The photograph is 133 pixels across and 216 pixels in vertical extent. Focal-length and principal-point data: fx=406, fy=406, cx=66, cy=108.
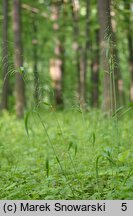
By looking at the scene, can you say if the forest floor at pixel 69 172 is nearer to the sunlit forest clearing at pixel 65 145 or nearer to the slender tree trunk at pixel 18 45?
the sunlit forest clearing at pixel 65 145

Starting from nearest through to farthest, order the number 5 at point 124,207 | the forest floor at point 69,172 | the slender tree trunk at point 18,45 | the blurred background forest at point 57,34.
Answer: the number 5 at point 124,207 → the forest floor at point 69,172 → the slender tree trunk at point 18,45 → the blurred background forest at point 57,34

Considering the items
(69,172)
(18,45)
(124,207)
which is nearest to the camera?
(124,207)

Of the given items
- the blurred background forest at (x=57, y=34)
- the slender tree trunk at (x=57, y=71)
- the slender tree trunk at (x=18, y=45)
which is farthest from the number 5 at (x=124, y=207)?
the slender tree trunk at (x=57, y=71)

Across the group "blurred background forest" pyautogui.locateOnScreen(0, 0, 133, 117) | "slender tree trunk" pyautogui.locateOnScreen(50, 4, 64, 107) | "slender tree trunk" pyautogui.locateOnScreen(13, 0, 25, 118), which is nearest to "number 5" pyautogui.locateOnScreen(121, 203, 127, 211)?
"blurred background forest" pyautogui.locateOnScreen(0, 0, 133, 117)

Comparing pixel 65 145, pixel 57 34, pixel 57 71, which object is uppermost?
pixel 57 34

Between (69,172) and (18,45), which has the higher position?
(18,45)

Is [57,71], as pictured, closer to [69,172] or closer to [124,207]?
[69,172]

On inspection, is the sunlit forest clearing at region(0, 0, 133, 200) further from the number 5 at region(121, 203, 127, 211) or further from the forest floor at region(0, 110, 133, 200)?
the number 5 at region(121, 203, 127, 211)

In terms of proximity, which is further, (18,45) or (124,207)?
(18,45)

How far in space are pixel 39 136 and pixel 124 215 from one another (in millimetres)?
5089

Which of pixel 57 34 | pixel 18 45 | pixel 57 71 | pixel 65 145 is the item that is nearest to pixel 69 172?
pixel 65 145

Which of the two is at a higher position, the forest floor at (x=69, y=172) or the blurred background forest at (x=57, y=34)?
the blurred background forest at (x=57, y=34)

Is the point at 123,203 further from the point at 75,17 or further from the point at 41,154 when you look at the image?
the point at 75,17

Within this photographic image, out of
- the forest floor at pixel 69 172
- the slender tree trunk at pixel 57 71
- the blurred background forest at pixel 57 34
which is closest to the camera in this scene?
the forest floor at pixel 69 172
